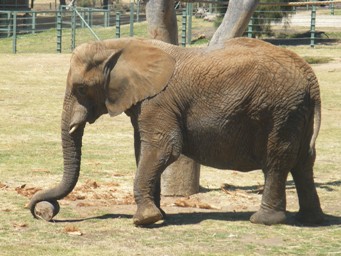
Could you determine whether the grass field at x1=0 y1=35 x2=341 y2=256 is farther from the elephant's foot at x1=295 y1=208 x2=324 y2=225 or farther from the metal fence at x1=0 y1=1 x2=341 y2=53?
the metal fence at x1=0 y1=1 x2=341 y2=53

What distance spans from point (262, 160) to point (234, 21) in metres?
2.41

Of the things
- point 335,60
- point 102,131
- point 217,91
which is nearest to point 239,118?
point 217,91

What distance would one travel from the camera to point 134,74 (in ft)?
28.6

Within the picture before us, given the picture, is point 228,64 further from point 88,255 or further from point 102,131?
point 102,131

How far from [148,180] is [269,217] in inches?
43.2

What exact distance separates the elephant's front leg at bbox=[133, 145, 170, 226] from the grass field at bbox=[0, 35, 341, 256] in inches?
4.9

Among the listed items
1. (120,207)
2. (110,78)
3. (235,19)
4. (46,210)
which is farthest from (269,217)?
(235,19)

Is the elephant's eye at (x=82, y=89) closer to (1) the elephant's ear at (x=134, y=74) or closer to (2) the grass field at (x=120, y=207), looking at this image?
(1) the elephant's ear at (x=134, y=74)

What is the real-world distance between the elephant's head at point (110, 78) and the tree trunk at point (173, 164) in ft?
4.65

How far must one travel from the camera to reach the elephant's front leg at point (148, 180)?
8648mm

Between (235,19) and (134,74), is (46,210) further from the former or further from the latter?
(235,19)

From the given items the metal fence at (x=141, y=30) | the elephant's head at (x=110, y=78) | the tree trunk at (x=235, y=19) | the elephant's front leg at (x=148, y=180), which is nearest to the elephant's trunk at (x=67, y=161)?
the elephant's head at (x=110, y=78)

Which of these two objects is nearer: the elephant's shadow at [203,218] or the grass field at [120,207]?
the grass field at [120,207]

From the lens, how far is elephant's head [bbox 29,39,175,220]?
28.4 ft
